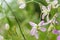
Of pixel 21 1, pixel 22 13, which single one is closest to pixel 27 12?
pixel 22 13

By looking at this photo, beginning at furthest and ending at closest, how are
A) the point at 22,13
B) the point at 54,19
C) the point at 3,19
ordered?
the point at 22,13, the point at 3,19, the point at 54,19

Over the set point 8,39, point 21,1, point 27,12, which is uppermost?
point 21,1

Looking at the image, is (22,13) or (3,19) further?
(22,13)

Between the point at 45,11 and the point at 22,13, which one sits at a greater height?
the point at 45,11

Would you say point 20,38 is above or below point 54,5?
below

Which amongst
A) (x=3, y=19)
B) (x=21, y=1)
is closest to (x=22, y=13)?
(x=3, y=19)

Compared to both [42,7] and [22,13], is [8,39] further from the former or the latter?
[22,13]

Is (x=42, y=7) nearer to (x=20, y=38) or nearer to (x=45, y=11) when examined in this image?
(x=45, y=11)

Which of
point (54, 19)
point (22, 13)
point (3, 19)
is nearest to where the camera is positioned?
point (54, 19)

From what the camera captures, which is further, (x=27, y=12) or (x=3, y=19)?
(x=27, y=12)
